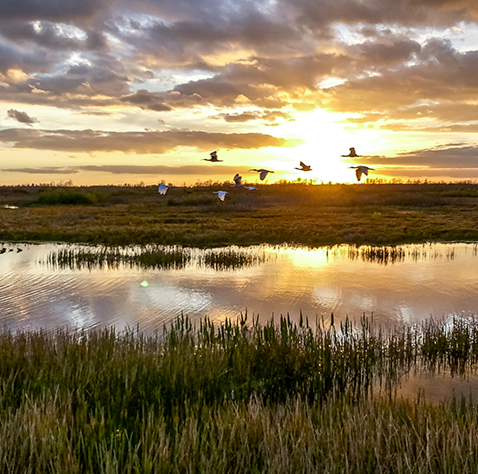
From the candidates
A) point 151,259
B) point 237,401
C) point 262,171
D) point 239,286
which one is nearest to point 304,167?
point 262,171

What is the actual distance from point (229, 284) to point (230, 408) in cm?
1136

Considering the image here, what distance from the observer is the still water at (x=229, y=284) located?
1334cm

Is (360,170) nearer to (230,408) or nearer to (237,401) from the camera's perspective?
(237,401)

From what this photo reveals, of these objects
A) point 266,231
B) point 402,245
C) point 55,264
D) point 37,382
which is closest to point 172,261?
point 55,264

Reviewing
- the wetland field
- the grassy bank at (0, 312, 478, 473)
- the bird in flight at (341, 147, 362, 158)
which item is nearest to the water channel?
the wetland field

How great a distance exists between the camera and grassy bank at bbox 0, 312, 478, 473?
4957 mm

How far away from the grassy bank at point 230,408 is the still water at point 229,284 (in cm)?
268

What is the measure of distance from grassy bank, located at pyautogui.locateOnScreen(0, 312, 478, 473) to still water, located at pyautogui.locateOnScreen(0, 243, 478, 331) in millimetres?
2679

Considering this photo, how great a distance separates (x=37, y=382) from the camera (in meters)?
6.81

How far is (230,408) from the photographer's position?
6164mm

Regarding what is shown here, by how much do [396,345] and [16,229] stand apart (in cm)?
3051

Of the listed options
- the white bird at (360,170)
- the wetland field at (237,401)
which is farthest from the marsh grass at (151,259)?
the white bird at (360,170)

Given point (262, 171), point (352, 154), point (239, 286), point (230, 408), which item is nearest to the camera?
point (230, 408)

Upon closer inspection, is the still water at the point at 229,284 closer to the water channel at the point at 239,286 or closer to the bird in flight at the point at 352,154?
the water channel at the point at 239,286
